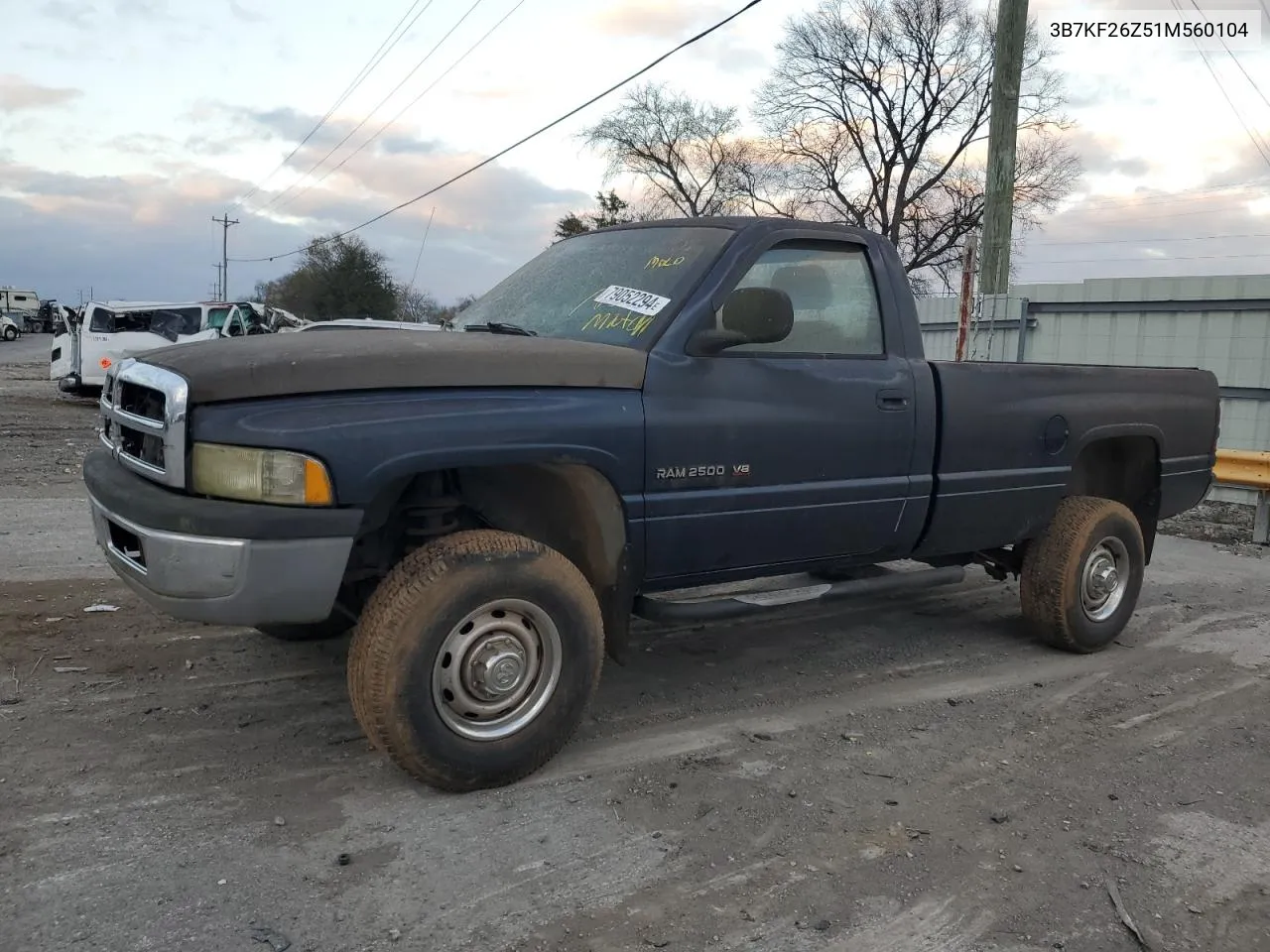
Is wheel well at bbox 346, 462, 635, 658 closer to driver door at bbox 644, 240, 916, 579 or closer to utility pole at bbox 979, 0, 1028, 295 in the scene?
driver door at bbox 644, 240, 916, 579

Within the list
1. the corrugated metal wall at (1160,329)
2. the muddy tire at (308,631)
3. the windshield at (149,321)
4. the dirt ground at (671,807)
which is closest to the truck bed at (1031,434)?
the dirt ground at (671,807)

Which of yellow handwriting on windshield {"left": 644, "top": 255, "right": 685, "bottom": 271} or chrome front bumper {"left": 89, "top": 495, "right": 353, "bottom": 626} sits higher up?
yellow handwriting on windshield {"left": 644, "top": 255, "right": 685, "bottom": 271}

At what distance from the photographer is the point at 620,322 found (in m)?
3.95

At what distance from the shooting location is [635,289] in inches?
161

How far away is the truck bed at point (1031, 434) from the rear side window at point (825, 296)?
1.37 feet

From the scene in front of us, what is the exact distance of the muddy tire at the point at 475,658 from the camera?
10.5ft

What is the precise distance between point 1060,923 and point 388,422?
2.40 m

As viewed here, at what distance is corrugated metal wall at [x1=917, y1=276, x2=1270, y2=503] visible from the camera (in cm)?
1249

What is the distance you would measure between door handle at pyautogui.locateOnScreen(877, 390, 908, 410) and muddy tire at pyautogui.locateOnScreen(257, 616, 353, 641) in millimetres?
2525

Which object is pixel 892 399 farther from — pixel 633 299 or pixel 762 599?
pixel 633 299

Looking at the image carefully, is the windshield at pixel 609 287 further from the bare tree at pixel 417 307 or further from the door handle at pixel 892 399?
the bare tree at pixel 417 307

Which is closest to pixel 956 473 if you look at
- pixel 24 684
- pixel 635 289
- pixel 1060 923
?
pixel 635 289

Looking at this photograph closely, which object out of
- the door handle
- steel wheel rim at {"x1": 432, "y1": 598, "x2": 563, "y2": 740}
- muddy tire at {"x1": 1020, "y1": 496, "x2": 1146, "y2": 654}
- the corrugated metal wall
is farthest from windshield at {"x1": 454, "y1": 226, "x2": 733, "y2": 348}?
the corrugated metal wall

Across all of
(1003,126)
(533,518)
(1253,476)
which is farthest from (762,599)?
(1003,126)
